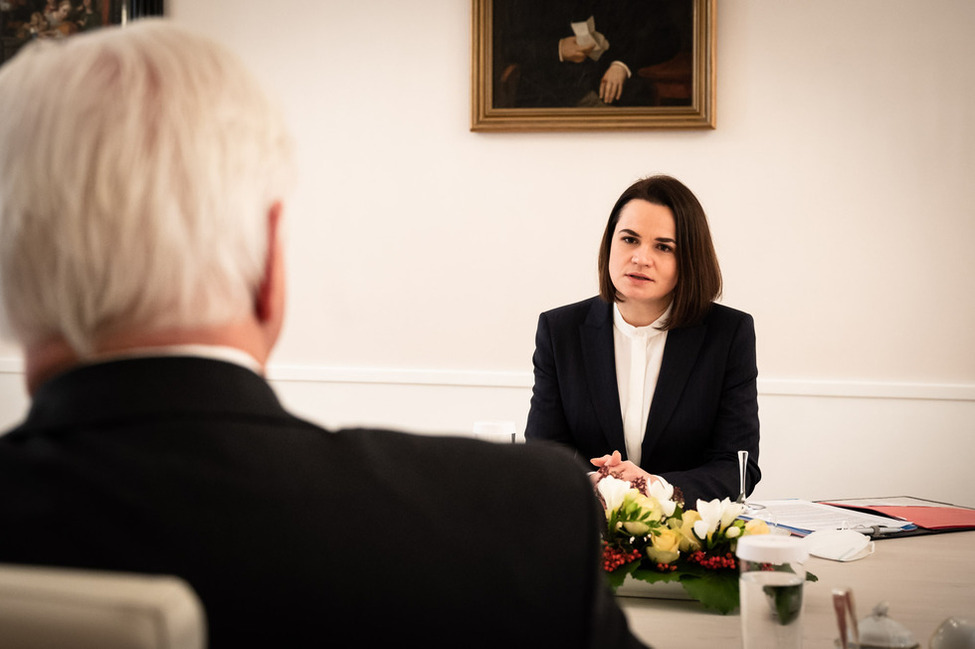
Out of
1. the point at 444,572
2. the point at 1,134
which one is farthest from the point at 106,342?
the point at 444,572

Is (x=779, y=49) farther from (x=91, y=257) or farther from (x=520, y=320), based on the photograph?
(x=91, y=257)

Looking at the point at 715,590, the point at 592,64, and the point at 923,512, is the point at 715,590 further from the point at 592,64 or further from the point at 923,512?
the point at 592,64

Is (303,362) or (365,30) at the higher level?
(365,30)

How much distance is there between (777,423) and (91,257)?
3.68 meters

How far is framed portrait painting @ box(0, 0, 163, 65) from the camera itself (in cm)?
448

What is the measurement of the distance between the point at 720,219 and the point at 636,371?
1.44 meters

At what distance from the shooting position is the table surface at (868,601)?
142cm

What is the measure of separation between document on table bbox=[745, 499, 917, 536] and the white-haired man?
1.53 m

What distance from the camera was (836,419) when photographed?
4.00 metres

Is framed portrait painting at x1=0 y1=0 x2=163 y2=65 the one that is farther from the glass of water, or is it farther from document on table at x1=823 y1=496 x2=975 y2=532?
the glass of water

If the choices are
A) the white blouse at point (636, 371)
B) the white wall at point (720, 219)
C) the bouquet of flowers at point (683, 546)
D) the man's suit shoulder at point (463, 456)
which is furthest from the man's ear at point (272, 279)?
the white wall at point (720, 219)

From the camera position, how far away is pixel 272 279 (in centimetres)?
83

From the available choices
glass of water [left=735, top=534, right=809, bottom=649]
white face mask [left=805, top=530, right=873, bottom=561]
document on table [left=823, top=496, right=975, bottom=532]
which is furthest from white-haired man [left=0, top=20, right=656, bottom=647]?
document on table [left=823, top=496, right=975, bottom=532]

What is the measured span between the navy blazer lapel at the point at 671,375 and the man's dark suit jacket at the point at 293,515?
6.51 ft
